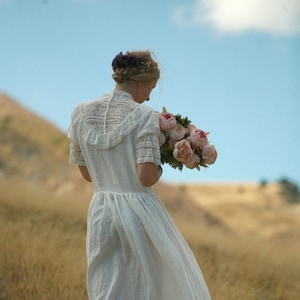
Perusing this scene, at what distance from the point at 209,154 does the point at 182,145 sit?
194mm

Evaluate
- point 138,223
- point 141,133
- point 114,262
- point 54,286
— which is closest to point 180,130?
point 141,133

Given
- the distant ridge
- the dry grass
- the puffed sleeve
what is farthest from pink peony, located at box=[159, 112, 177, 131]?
the distant ridge

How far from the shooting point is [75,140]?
4281 millimetres

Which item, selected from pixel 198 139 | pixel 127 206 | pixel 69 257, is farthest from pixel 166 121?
pixel 69 257

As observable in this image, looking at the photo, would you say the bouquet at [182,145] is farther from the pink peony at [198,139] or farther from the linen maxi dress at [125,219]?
the linen maxi dress at [125,219]

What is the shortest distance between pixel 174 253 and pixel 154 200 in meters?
0.34

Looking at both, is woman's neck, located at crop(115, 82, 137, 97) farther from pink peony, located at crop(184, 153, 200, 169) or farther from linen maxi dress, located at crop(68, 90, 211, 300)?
pink peony, located at crop(184, 153, 200, 169)

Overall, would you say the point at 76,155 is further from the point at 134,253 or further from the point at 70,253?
the point at 70,253

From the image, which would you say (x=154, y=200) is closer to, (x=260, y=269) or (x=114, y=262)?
(x=114, y=262)

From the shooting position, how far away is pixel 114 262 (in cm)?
409

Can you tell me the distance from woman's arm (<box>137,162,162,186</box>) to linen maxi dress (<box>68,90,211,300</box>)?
0.10m

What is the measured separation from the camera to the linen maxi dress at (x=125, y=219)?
13.2 feet

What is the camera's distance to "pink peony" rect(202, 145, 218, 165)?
415 cm

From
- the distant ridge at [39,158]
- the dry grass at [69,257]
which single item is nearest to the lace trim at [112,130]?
the dry grass at [69,257]
